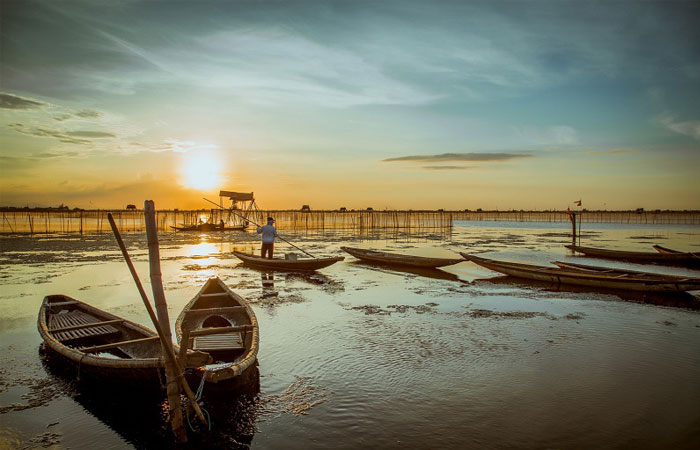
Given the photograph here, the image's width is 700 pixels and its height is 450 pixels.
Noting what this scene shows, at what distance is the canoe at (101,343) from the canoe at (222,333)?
419 millimetres

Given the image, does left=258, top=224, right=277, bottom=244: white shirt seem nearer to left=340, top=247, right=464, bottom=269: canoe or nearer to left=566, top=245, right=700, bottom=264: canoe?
left=340, top=247, right=464, bottom=269: canoe

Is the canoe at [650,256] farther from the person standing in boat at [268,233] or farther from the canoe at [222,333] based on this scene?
the canoe at [222,333]

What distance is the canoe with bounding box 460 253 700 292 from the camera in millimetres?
11359

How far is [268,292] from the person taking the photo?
1230cm

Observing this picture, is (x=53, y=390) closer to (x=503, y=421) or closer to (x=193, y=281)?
(x=503, y=421)

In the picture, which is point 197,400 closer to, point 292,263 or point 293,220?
point 292,263

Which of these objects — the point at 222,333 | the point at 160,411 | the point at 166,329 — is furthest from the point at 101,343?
the point at 166,329

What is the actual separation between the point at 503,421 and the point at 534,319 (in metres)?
5.03

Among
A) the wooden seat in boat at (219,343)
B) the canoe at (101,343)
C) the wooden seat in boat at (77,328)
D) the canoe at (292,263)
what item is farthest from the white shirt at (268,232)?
the wooden seat in boat at (219,343)

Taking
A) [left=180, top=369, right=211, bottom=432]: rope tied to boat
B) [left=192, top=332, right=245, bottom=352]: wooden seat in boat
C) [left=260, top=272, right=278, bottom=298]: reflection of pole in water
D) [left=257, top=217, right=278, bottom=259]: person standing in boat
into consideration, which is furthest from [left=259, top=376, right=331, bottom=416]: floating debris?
[left=257, top=217, right=278, bottom=259]: person standing in boat

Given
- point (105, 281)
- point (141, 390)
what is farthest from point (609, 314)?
point (105, 281)

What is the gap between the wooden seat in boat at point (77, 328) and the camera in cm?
709

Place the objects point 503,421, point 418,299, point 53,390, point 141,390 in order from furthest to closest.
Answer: point 418,299, point 53,390, point 141,390, point 503,421

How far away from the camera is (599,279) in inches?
500
